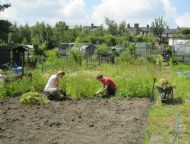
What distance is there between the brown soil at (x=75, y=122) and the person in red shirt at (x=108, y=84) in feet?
2.97

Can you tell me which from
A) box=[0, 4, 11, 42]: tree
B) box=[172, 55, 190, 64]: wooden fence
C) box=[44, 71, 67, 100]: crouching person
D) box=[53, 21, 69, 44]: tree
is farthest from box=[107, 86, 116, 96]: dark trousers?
box=[53, 21, 69, 44]: tree

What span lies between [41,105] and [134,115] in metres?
3.24

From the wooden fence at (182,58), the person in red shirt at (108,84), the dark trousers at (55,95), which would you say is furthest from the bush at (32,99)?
the wooden fence at (182,58)

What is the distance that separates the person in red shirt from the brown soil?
2.97ft

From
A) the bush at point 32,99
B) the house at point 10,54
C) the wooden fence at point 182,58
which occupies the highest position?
the house at point 10,54

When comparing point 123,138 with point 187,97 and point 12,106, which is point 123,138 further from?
point 187,97

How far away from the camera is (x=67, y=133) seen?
27.8ft

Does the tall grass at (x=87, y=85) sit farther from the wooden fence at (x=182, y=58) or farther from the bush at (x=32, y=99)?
the wooden fence at (x=182, y=58)

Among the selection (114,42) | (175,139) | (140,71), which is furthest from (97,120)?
(114,42)

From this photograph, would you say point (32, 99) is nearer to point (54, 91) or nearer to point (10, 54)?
point (54, 91)

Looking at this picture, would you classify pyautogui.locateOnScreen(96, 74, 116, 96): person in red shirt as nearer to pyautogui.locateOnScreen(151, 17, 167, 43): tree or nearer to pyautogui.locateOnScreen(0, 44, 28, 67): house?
pyautogui.locateOnScreen(0, 44, 28, 67): house

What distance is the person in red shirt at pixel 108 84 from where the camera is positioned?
13.9 meters

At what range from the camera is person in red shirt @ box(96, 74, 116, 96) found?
548 inches

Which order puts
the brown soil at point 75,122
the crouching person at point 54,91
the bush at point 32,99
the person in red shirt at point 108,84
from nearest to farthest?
the brown soil at point 75,122
the bush at point 32,99
the crouching person at point 54,91
the person in red shirt at point 108,84
